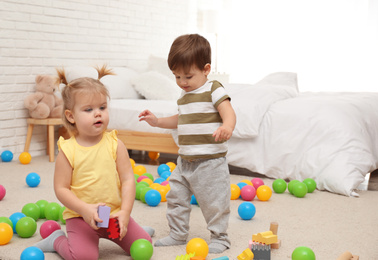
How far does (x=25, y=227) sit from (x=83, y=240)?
43 centimetres

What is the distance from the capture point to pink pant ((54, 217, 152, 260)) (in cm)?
175

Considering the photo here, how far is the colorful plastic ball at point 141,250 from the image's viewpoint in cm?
178

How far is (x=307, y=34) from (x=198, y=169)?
194 inches

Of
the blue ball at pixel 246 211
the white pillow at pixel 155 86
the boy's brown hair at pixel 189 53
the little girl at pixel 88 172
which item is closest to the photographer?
the little girl at pixel 88 172

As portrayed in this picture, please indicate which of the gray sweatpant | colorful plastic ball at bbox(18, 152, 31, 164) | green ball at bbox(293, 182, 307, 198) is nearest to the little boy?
the gray sweatpant

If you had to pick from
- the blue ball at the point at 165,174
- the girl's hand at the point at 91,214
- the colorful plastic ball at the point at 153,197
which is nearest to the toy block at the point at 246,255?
the girl's hand at the point at 91,214

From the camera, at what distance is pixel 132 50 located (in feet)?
17.8

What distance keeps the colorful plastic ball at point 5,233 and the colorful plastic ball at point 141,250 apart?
22.1 inches

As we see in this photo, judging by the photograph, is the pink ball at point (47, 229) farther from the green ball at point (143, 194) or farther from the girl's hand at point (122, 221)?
the green ball at point (143, 194)

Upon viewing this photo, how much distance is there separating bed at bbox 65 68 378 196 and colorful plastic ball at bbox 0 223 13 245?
6.09 feet

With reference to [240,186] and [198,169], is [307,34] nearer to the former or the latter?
[240,186]

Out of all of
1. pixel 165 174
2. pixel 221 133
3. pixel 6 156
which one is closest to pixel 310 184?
pixel 165 174

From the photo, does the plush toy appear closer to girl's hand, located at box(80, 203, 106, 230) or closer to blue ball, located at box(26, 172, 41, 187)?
blue ball, located at box(26, 172, 41, 187)

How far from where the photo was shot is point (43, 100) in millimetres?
4121
